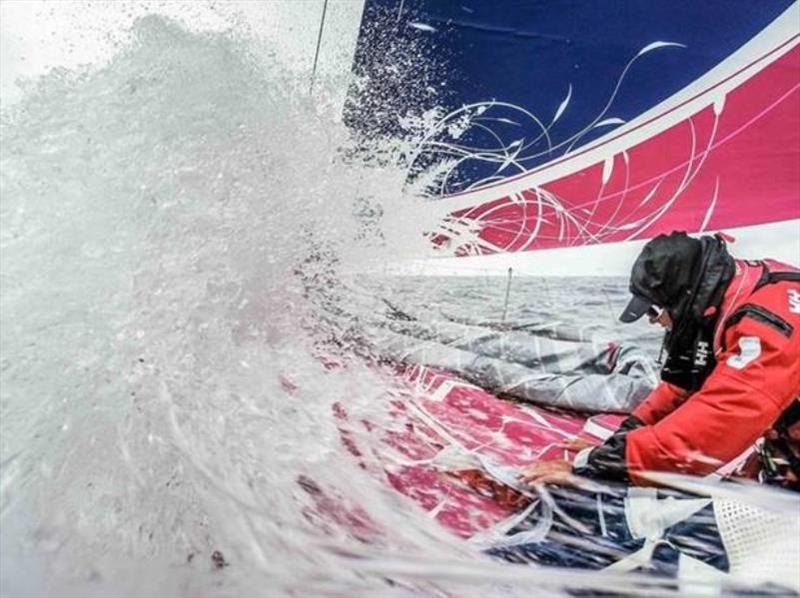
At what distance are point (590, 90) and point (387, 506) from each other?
168 cm

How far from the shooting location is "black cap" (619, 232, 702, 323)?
1.16 meters

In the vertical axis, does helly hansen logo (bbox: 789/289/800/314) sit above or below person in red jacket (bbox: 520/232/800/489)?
above

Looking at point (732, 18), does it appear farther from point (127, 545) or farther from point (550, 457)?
point (127, 545)

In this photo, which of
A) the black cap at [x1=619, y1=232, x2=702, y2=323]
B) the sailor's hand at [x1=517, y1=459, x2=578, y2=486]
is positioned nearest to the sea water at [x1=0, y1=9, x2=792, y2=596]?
the sailor's hand at [x1=517, y1=459, x2=578, y2=486]

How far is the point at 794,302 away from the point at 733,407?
0.18 m

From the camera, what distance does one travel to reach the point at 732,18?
2.29 m

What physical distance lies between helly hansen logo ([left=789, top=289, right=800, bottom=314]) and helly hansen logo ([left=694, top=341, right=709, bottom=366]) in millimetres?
143

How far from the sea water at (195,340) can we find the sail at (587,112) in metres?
0.25

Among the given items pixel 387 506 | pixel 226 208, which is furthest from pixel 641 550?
pixel 226 208

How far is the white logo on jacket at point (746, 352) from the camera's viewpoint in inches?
41.3

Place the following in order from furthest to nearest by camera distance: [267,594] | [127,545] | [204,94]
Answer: [204,94] → [127,545] → [267,594]

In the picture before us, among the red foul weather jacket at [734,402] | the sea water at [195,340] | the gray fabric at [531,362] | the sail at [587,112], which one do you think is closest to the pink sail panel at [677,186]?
the sail at [587,112]

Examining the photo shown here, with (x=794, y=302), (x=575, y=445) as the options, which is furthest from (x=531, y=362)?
(x=794, y=302)

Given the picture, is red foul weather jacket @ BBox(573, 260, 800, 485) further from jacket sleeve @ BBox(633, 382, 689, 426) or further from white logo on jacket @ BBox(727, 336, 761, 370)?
jacket sleeve @ BBox(633, 382, 689, 426)
